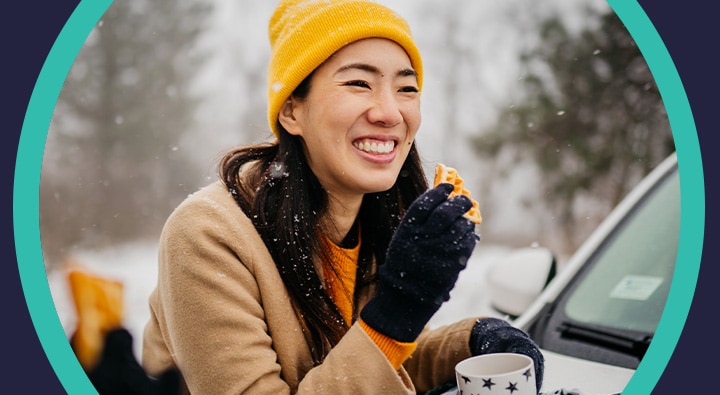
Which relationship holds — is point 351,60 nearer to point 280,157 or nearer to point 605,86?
point 280,157

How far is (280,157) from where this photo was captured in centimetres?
135

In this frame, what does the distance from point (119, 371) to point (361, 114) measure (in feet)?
2.60

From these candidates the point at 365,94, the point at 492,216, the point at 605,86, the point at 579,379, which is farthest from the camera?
the point at 605,86

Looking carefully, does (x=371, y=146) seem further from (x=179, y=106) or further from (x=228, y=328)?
(x=179, y=106)

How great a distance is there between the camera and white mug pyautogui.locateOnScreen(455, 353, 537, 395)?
105 centimetres

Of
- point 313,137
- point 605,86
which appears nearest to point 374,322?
point 313,137

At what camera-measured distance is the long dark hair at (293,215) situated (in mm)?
1259

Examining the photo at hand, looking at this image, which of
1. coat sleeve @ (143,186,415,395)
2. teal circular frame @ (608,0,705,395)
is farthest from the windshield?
coat sleeve @ (143,186,415,395)

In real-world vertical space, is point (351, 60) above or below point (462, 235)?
above

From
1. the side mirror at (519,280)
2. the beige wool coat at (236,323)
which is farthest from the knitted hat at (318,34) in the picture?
the side mirror at (519,280)

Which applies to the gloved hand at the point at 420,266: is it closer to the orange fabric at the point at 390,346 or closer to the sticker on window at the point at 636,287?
the orange fabric at the point at 390,346

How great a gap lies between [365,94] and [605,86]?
405cm

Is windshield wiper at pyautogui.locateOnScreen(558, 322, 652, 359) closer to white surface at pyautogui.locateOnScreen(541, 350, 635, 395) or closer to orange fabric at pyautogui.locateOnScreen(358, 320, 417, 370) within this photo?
white surface at pyautogui.locateOnScreen(541, 350, 635, 395)

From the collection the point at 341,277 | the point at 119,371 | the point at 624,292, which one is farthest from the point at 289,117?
the point at 624,292
